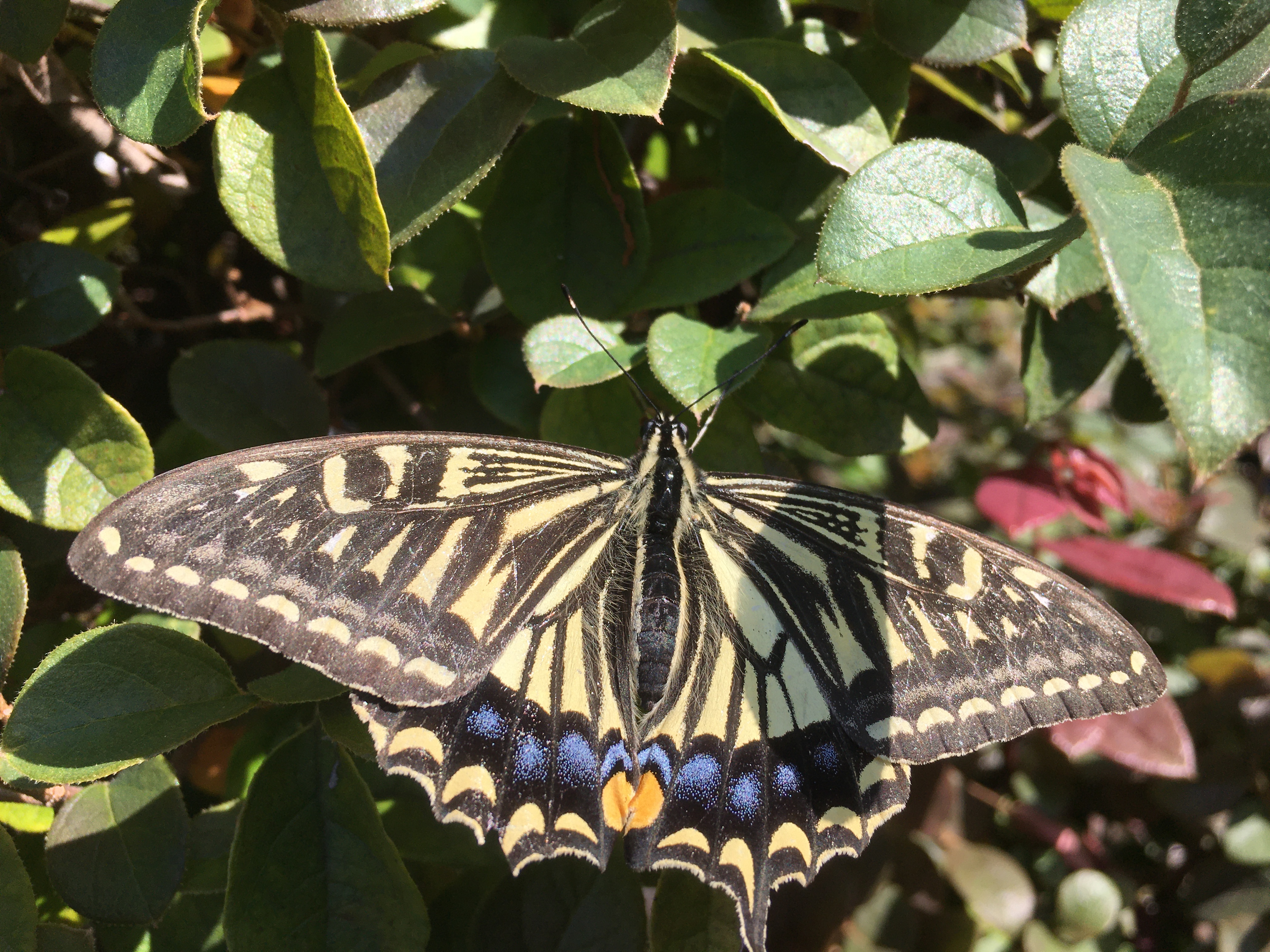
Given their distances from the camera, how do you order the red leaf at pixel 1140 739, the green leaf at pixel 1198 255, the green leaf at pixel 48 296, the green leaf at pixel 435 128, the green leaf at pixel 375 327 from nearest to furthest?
1. the green leaf at pixel 1198 255
2. the green leaf at pixel 435 128
3. the green leaf at pixel 48 296
4. the green leaf at pixel 375 327
5. the red leaf at pixel 1140 739

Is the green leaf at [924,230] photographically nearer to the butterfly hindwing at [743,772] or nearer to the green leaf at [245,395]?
the butterfly hindwing at [743,772]

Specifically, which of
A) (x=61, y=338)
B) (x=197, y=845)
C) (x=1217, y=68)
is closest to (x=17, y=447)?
(x=61, y=338)

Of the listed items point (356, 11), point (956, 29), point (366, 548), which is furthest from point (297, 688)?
point (956, 29)

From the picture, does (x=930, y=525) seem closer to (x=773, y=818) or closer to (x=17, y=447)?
(x=773, y=818)

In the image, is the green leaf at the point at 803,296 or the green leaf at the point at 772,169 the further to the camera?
the green leaf at the point at 772,169

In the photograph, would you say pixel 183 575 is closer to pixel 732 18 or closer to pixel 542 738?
pixel 542 738

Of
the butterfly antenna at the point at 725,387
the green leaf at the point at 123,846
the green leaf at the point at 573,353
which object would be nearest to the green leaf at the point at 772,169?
the butterfly antenna at the point at 725,387

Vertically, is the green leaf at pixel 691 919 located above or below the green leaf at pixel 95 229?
below

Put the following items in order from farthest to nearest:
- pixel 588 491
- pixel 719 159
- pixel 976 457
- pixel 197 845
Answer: pixel 976 457, pixel 719 159, pixel 588 491, pixel 197 845
